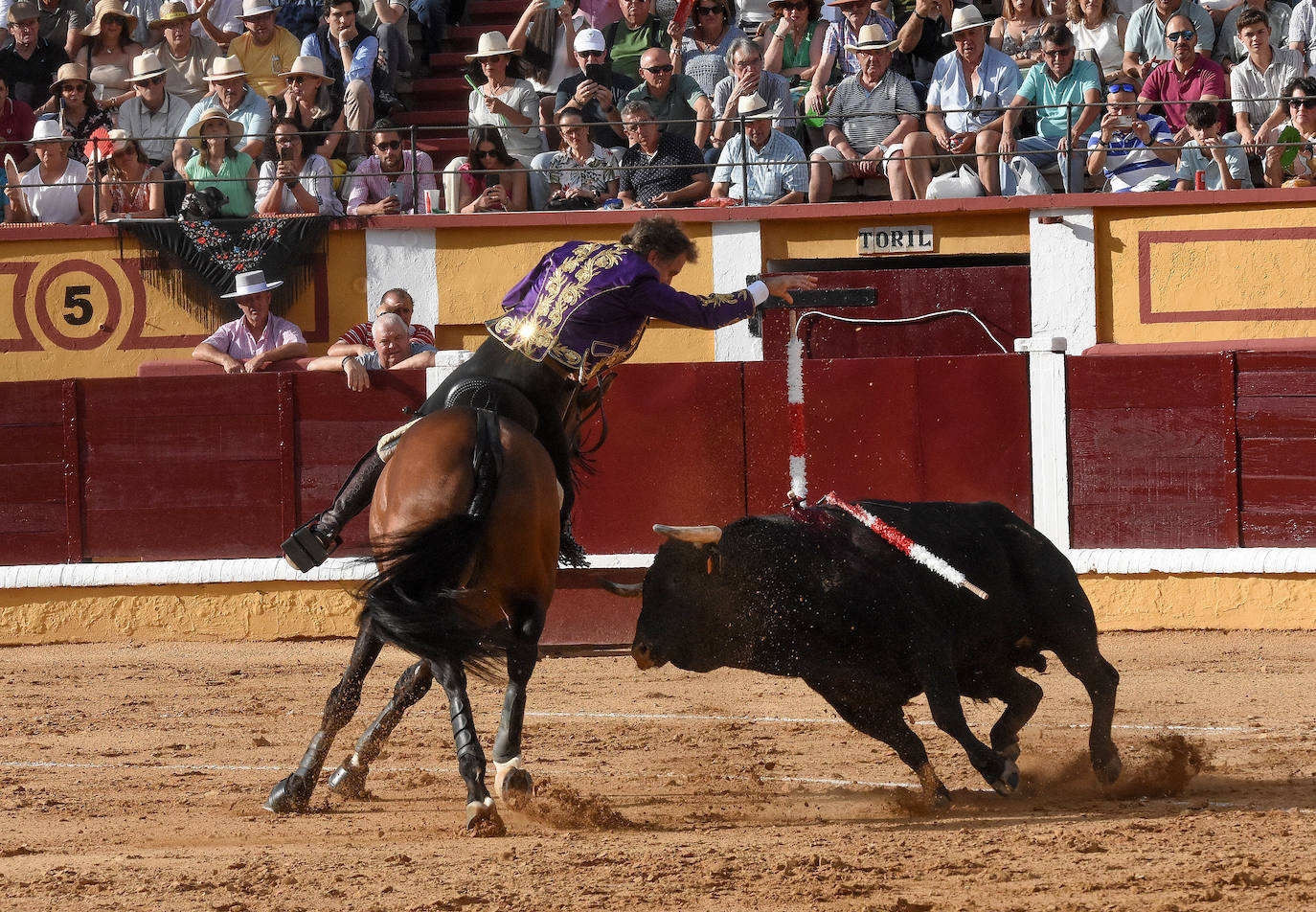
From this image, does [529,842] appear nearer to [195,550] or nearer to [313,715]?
[313,715]

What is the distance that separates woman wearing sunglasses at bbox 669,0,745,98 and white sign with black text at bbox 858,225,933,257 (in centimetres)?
140

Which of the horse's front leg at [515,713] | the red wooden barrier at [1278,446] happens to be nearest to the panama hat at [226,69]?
the red wooden barrier at [1278,446]

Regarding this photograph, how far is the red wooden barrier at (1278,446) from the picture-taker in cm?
774

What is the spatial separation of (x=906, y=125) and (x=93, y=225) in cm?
472

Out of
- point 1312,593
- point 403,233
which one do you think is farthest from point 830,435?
point 403,233

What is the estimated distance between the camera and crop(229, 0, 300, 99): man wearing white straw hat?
413 inches

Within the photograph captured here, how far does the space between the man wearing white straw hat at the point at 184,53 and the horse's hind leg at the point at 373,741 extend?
677 cm

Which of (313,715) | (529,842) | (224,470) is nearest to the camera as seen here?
(529,842)

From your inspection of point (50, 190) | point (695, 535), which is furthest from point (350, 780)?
point (50, 190)

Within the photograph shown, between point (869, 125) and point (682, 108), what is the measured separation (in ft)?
3.57

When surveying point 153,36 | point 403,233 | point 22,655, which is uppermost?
point 153,36

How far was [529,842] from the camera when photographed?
393 cm

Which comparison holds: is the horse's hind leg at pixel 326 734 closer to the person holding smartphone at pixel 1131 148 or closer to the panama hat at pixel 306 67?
the person holding smartphone at pixel 1131 148

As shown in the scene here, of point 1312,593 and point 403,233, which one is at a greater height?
point 403,233
